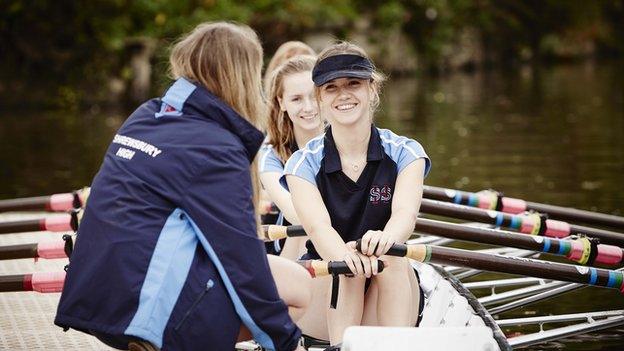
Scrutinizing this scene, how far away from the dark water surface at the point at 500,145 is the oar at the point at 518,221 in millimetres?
495

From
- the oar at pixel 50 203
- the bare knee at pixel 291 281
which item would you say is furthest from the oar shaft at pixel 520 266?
the oar at pixel 50 203

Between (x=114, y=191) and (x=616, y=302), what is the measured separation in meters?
3.83

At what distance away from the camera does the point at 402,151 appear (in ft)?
14.3

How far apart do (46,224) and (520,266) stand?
297 cm

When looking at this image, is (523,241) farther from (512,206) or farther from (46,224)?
(46,224)

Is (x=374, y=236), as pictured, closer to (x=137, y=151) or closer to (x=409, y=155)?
(x=409, y=155)

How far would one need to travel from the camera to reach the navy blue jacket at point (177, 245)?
3.28 metres

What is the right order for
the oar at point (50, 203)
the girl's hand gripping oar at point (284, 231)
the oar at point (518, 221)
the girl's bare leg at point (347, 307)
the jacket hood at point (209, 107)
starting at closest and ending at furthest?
the jacket hood at point (209, 107), the girl's bare leg at point (347, 307), the girl's hand gripping oar at point (284, 231), the oar at point (518, 221), the oar at point (50, 203)

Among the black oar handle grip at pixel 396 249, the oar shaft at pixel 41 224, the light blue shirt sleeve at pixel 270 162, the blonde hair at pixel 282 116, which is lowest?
the oar shaft at pixel 41 224

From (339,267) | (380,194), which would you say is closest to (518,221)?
(380,194)

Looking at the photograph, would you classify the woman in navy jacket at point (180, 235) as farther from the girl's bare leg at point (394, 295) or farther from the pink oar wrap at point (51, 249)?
the pink oar wrap at point (51, 249)

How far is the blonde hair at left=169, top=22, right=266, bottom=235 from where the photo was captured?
3463mm

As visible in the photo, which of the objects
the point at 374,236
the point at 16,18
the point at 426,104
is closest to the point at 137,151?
the point at 374,236

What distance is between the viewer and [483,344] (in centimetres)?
336
